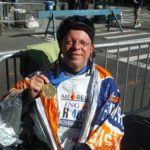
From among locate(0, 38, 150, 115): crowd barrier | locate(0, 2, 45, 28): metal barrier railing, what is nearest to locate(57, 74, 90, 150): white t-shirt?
locate(0, 38, 150, 115): crowd barrier

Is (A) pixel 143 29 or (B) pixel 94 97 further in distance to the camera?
(A) pixel 143 29

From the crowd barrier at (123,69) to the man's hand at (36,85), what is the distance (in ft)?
2.51

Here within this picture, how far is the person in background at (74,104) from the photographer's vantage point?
2.68 m

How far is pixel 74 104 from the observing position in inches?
108

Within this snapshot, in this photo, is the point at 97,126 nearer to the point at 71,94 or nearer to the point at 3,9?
the point at 71,94

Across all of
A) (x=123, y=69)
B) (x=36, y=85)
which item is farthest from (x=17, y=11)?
(x=36, y=85)

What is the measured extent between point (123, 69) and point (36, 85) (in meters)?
6.18

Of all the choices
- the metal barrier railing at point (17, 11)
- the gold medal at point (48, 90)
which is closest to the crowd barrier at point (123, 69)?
the gold medal at point (48, 90)

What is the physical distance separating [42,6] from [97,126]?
45.5 feet

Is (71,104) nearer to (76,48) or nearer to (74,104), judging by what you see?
(74,104)

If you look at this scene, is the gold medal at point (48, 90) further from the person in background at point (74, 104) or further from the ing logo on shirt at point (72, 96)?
the ing logo on shirt at point (72, 96)

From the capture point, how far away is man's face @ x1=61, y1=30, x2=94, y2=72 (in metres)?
2.68

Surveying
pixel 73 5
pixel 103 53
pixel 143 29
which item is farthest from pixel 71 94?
pixel 73 5

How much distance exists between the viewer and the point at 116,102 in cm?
280
